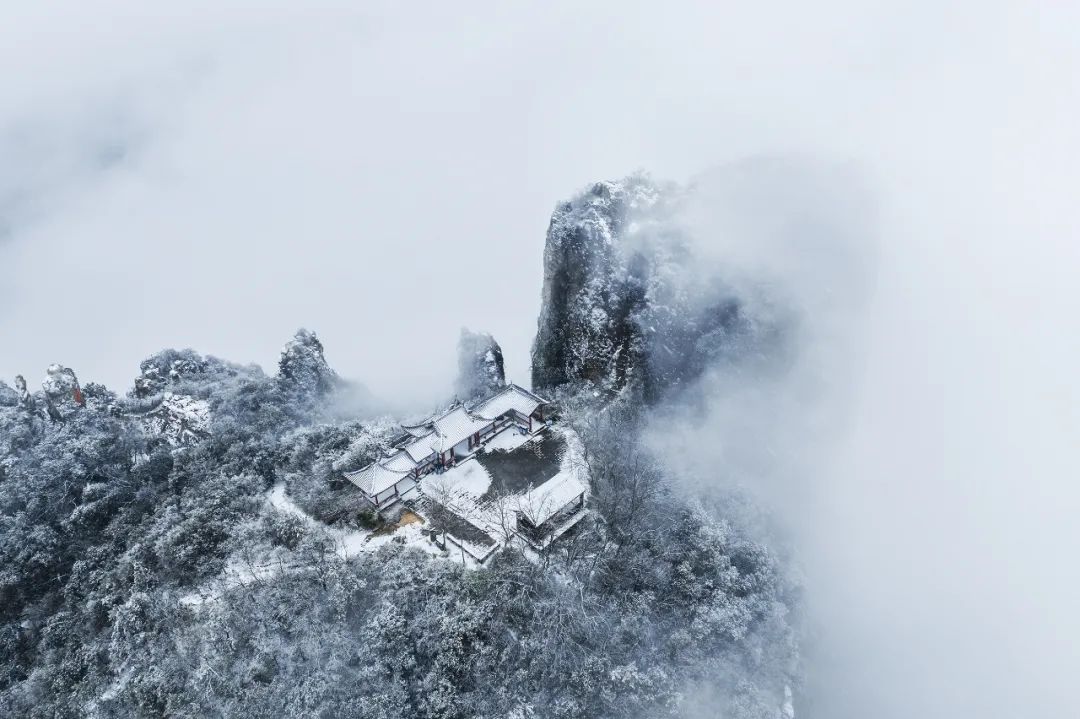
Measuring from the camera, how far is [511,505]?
40250 millimetres

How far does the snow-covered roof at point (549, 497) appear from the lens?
37.4 m

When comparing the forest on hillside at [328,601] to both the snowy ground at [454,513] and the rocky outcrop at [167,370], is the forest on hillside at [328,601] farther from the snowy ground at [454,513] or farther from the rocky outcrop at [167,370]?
the rocky outcrop at [167,370]

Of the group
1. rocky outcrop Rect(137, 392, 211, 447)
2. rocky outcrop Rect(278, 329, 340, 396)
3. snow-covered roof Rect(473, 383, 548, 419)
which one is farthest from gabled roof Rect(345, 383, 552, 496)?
rocky outcrop Rect(137, 392, 211, 447)

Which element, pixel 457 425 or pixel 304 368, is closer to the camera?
pixel 457 425

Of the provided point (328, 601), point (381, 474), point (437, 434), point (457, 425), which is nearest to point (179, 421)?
point (381, 474)

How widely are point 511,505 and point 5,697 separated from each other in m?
28.5

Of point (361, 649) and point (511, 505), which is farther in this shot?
point (511, 505)

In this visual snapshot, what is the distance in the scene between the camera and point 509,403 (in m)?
47.5

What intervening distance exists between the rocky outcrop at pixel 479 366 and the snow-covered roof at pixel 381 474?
11772mm

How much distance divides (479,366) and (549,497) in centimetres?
1801

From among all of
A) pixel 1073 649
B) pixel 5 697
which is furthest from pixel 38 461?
pixel 1073 649

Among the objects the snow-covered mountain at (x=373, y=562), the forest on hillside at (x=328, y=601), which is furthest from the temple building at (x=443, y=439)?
the forest on hillside at (x=328, y=601)

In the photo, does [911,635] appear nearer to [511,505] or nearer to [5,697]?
[511,505]

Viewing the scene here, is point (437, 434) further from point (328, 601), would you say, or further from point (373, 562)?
point (328, 601)
